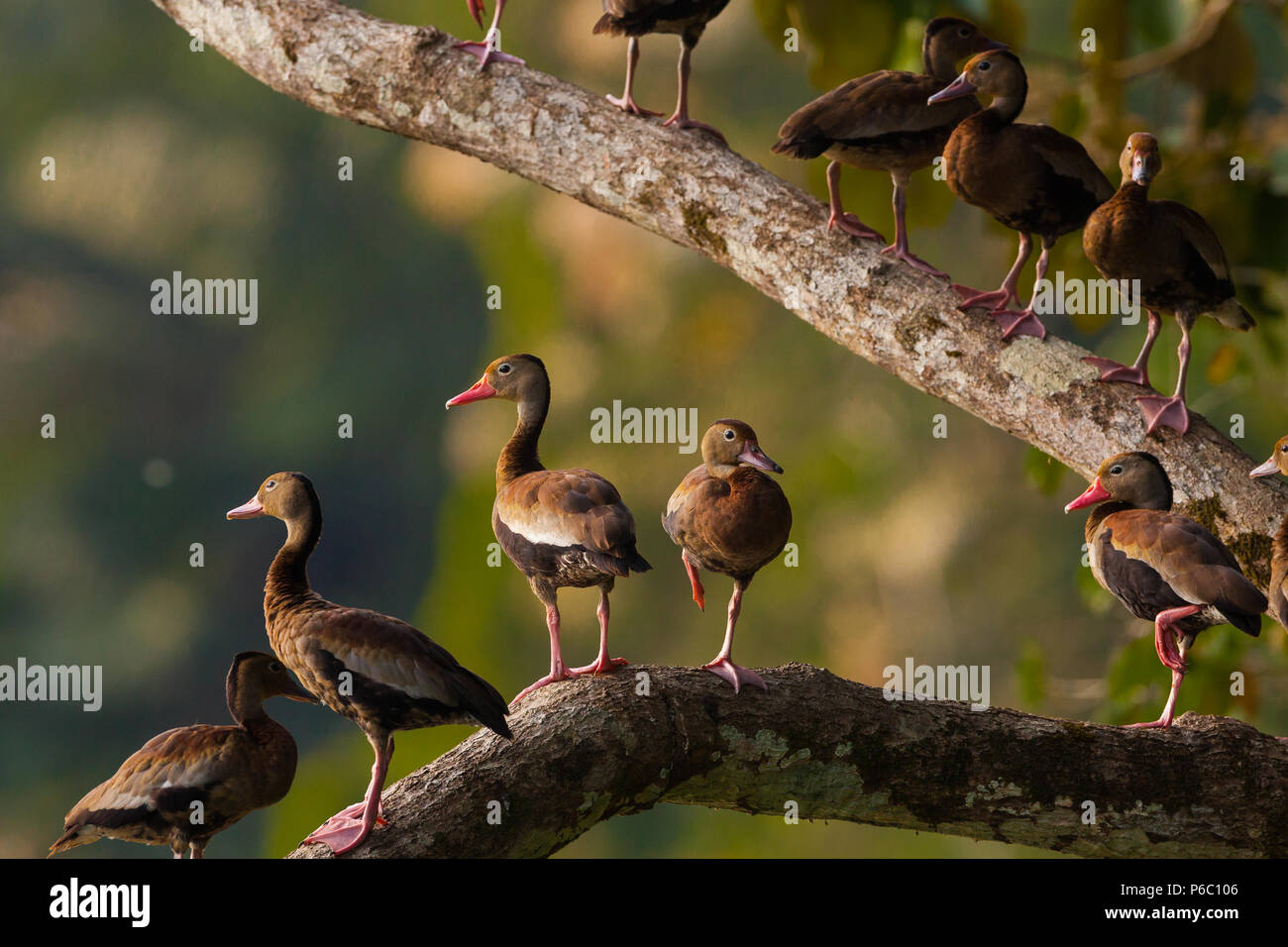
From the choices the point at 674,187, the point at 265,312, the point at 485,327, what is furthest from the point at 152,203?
the point at 674,187

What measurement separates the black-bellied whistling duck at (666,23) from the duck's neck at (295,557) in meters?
1.03

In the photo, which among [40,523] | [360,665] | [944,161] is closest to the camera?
[360,665]

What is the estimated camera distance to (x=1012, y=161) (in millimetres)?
2033

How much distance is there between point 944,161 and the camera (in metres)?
2.08

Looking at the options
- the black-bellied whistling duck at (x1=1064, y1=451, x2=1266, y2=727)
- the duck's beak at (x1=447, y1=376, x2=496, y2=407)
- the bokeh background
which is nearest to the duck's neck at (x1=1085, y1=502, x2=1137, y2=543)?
the black-bellied whistling duck at (x1=1064, y1=451, x2=1266, y2=727)

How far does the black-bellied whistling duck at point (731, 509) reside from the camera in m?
1.60

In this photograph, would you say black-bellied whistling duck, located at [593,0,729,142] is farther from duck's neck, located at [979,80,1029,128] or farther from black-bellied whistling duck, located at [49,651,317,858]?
black-bellied whistling duck, located at [49,651,317,858]

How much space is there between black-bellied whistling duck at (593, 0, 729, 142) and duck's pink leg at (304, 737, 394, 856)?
1226mm

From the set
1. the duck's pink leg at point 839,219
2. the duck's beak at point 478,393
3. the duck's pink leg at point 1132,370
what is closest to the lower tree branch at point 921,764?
the duck's beak at point 478,393

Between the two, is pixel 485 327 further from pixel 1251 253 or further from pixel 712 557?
pixel 712 557

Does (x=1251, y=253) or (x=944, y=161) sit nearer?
(x=944, y=161)

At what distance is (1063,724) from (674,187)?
40.2 inches

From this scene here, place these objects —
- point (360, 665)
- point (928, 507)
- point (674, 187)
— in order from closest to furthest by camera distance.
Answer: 1. point (360, 665)
2. point (674, 187)
3. point (928, 507)
